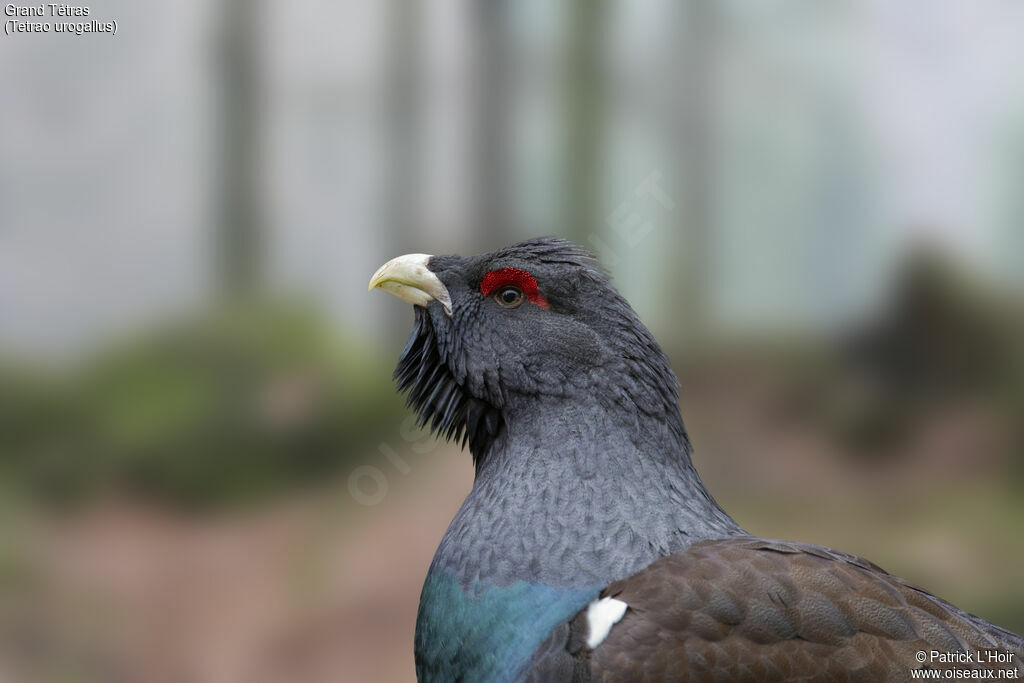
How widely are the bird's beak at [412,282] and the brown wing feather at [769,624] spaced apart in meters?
0.73

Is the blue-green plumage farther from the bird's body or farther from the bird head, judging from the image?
the bird head

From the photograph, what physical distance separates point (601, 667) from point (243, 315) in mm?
2795

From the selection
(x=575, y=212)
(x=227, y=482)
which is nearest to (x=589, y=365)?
(x=575, y=212)

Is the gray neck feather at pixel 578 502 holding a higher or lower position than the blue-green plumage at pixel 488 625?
higher

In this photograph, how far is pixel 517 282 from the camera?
208 centimetres

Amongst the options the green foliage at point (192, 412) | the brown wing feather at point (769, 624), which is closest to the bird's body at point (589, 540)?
the brown wing feather at point (769, 624)

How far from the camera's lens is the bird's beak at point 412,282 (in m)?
2.12

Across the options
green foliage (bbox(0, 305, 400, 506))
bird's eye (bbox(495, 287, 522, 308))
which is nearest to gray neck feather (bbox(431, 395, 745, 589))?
bird's eye (bbox(495, 287, 522, 308))

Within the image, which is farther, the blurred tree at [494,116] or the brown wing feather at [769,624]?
the blurred tree at [494,116]

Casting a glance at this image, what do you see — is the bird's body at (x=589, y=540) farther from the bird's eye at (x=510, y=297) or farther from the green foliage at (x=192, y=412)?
the green foliage at (x=192, y=412)

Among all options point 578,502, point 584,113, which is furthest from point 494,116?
point 578,502

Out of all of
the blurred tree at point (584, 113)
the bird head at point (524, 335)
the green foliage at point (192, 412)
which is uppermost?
the blurred tree at point (584, 113)

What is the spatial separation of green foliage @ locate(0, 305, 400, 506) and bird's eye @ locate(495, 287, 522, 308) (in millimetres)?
1898

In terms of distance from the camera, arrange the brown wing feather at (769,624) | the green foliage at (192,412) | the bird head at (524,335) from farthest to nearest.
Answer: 1. the green foliage at (192,412)
2. the bird head at (524,335)
3. the brown wing feather at (769,624)
